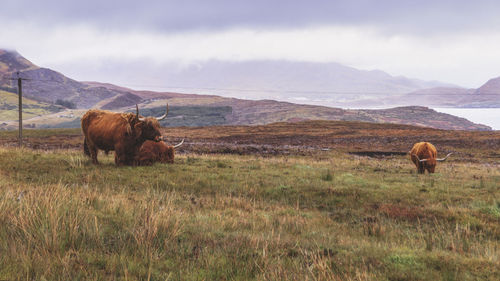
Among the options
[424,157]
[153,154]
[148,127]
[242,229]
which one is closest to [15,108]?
[153,154]

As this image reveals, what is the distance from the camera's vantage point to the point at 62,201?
587 centimetres

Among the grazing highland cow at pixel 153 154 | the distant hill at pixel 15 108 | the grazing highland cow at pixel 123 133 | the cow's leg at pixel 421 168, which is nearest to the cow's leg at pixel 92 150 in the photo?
the grazing highland cow at pixel 123 133

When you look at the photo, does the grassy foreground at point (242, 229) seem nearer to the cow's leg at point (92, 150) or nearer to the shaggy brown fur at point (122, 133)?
the shaggy brown fur at point (122, 133)

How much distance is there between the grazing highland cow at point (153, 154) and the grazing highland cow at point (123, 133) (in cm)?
66

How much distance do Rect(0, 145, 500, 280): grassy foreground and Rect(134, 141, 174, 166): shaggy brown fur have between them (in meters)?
1.69

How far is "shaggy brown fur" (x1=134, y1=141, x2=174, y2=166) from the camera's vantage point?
14453mm

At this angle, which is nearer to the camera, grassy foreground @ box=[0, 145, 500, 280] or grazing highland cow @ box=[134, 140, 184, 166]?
grassy foreground @ box=[0, 145, 500, 280]

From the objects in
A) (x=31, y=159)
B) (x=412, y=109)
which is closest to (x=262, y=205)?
(x=31, y=159)

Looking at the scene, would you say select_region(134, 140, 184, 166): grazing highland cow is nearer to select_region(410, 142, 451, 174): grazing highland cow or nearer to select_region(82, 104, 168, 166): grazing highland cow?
select_region(82, 104, 168, 166): grazing highland cow

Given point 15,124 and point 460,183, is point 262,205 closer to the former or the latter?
point 460,183

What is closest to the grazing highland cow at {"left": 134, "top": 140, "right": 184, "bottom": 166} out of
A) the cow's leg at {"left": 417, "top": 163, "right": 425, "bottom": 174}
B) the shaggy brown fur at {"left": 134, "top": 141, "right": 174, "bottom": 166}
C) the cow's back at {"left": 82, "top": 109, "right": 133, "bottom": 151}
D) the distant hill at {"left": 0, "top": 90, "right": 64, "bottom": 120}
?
the shaggy brown fur at {"left": 134, "top": 141, "right": 174, "bottom": 166}

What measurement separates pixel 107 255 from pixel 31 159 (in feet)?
41.1

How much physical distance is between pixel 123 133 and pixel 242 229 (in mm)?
8393

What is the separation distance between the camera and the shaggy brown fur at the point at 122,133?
13.2m
